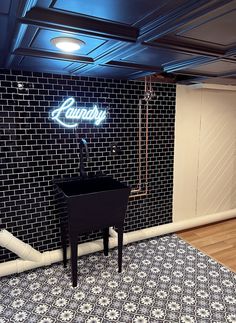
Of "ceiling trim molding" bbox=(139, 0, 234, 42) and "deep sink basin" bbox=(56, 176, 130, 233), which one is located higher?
"ceiling trim molding" bbox=(139, 0, 234, 42)

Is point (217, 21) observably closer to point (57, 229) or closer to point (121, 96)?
point (121, 96)

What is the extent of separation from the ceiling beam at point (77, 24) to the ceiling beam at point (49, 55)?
1.77 feet

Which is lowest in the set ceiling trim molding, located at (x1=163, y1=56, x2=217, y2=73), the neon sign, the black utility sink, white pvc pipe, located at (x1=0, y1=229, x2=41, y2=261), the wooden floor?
the wooden floor

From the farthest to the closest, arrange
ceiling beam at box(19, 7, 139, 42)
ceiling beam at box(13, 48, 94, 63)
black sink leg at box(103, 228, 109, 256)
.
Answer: black sink leg at box(103, 228, 109, 256)
ceiling beam at box(13, 48, 94, 63)
ceiling beam at box(19, 7, 139, 42)

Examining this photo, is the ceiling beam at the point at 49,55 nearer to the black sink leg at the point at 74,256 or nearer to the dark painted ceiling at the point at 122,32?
the dark painted ceiling at the point at 122,32

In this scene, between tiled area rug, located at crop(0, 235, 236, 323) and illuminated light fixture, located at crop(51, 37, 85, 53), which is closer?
illuminated light fixture, located at crop(51, 37, 85, 53)

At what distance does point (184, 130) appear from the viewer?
3.44 meters

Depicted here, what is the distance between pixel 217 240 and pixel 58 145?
247 centimetres

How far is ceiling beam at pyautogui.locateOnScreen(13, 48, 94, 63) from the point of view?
1.71 m

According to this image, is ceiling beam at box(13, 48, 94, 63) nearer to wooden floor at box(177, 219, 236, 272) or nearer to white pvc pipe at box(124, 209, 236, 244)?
white pvc pipe at box(124, 209, 236, 244)

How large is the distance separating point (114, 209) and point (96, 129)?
3.26 ft

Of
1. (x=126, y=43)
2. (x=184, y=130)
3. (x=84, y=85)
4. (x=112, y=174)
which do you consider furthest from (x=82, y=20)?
(x=184, y=130)

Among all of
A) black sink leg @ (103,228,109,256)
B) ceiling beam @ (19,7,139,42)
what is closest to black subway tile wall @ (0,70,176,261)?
black sink leg @ (103,228,109,256)

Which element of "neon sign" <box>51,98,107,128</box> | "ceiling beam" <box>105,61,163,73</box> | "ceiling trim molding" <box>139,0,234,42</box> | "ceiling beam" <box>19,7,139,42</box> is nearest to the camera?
"ceiling trim molding" <box>139,0,234,42</box>
